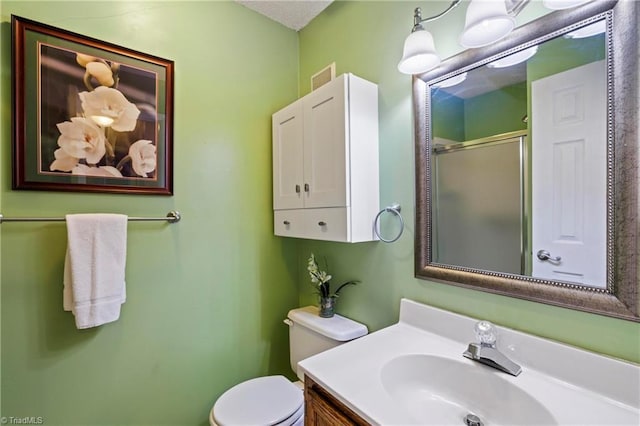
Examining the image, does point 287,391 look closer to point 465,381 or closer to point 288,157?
point 465,381

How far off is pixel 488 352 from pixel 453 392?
17 centimetres

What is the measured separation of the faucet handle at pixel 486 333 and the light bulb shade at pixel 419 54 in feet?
2.93

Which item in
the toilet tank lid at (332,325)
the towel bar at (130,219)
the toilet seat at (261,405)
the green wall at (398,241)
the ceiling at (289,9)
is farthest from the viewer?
the ceiling at (289,9)

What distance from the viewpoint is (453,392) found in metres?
0.90

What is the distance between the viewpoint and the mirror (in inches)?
28.1

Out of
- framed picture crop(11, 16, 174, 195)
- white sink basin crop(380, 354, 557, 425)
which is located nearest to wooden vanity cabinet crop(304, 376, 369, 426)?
white sink basin crop(380, 354, 557, 425)

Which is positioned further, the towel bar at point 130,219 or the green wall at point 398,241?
the towel bar at point 130,219

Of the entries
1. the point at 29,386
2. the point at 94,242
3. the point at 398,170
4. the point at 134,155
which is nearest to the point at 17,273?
the point at 94,242

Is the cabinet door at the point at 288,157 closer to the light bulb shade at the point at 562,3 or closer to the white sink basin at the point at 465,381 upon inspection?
the white sink basin at the point at 465,381

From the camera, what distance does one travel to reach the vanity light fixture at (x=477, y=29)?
2.50ft

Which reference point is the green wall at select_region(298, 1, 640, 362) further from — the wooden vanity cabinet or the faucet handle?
the wooden vanity cabinet

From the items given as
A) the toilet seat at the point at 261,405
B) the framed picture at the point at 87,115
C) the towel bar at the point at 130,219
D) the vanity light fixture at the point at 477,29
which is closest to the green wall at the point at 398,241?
the vanity light fixture at the point at 477,29

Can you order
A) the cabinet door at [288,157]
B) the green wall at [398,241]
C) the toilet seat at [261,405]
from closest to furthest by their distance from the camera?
the green wall at [398,241], the toilet seat at [261,405], the cabinet door at [288,157]

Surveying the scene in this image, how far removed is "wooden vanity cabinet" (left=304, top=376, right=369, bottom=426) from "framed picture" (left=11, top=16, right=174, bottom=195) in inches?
42.5
